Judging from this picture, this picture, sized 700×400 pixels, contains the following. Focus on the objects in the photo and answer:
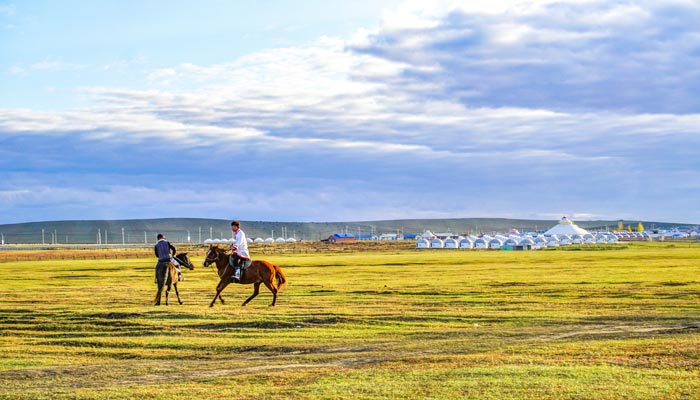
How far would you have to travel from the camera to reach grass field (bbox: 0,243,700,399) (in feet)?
45.0

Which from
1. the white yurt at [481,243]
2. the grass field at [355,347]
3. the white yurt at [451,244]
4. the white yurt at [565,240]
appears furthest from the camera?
the white yurt at [565,240]

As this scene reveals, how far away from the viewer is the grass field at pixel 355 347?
13711 mm

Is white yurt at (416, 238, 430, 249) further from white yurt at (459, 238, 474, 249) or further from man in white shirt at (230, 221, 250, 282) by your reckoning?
man in white shirt at (230, 221, 250, 282)

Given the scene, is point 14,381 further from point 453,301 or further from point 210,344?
point 453,301

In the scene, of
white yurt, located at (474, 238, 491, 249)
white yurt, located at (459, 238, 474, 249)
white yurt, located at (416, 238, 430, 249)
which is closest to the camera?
white yurt, located at (416, 238, 430, 249)

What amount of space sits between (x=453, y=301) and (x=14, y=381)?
18844 millimetres

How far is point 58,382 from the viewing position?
15.0m

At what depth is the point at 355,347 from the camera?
19234 millimetres

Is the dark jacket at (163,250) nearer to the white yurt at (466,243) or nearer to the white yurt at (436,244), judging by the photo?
the white yurt at (436,244)

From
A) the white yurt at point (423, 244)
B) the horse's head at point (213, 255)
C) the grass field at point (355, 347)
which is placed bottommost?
the grass field at point (355, 347)

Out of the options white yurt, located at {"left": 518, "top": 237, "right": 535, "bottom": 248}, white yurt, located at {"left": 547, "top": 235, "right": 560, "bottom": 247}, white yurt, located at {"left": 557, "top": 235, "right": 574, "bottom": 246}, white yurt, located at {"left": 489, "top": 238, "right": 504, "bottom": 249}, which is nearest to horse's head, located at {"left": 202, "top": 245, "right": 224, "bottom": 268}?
white yurt, located at {"left": 518, "top": 237, "right": 535, "bottom": 248}

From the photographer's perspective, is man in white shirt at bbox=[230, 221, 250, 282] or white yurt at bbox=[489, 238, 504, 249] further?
white yurt at bbox=[489, 238, 504, 249]

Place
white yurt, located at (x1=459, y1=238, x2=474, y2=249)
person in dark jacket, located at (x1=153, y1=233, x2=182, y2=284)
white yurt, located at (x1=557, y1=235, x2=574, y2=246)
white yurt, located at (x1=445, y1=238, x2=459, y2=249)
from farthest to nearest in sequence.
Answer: white yurt, located at (x1=557, y1=235, x2=574, y2=246) → white yurt, located at (x1=459, y1=238, x2=474, y2=249) → white yurt, located at (x1=445, y1=238, x2=459, y2=249) → person in dark jacket, located at (x1=153, y1=233, x2=182, y2=284)

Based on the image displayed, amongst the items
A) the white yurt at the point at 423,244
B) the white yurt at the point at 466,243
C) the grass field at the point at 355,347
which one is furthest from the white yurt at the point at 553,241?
the grass field at the point at 355,347
